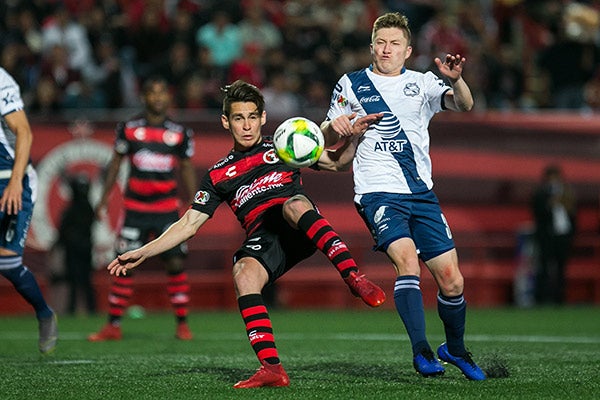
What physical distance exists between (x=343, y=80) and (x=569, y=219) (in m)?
10.7

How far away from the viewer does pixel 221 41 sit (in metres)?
18.3

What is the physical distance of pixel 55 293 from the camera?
16797 millimetres

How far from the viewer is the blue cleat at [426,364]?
707cm

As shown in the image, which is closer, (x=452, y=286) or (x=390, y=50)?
(x=452, y=286)

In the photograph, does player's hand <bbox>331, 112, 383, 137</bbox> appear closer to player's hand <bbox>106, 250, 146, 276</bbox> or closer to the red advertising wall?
player's hand <bbox>106, 250, 146, 276</bbox>

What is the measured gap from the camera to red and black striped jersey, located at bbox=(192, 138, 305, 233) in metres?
7.48

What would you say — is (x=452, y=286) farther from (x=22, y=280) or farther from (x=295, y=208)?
(x=22, y=280)

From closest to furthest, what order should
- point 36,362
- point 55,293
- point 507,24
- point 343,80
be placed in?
point 343,80
point 36,362
point 55,293
point 507,24

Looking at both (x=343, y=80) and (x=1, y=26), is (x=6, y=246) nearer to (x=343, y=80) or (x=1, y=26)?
(x=343, y=80)

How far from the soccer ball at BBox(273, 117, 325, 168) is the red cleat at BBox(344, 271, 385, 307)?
0.79m

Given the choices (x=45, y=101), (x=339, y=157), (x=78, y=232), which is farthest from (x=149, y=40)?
(x=339, y=157)

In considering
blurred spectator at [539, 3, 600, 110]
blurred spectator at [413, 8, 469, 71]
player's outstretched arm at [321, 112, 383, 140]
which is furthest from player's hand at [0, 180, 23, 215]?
blurred spectator at [539, 3, 600, 110]

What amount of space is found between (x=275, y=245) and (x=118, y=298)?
179 inches

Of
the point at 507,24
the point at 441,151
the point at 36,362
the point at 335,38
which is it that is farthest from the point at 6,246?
the point at 507,24
